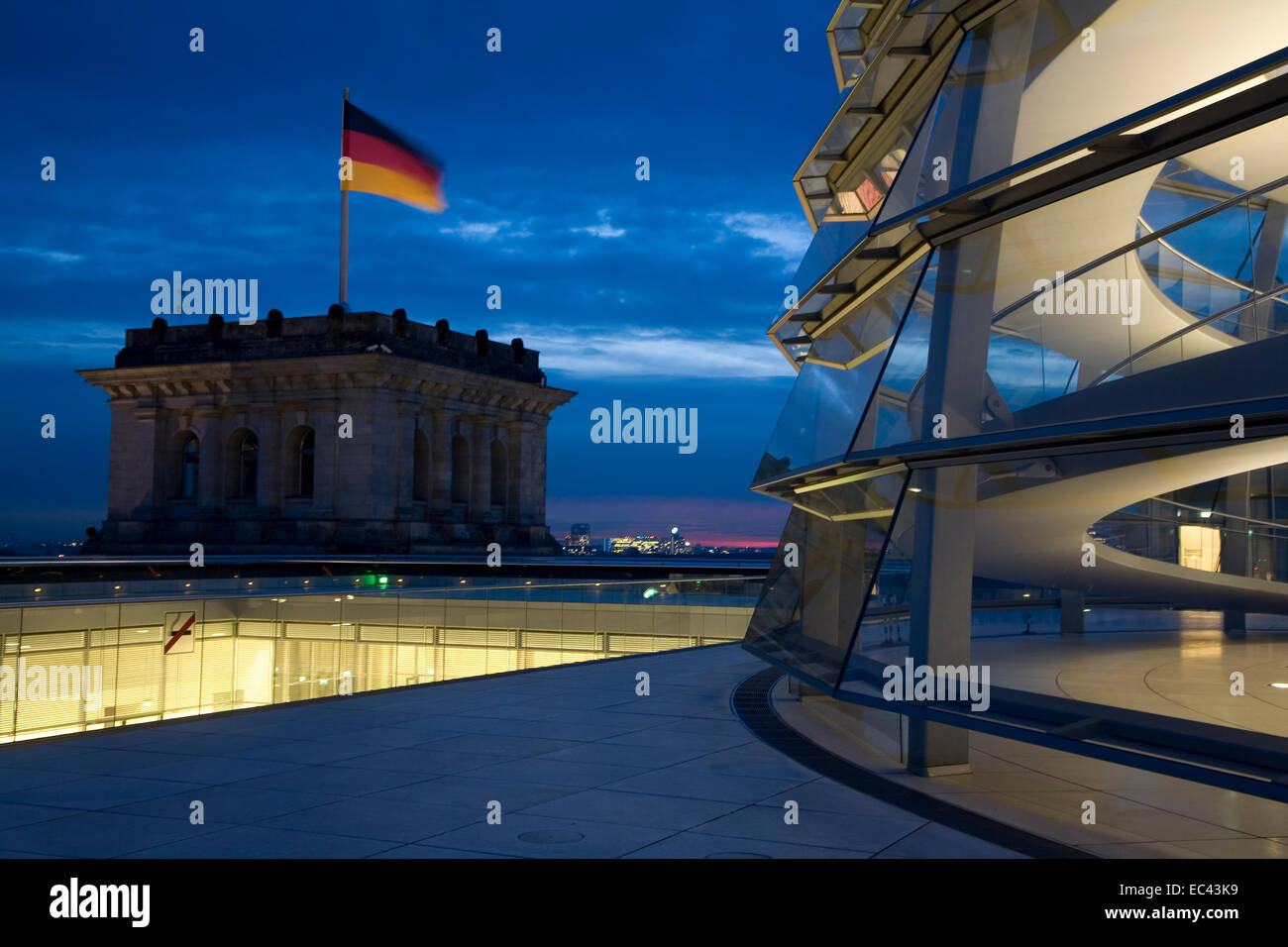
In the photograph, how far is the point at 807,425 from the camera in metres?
13.1

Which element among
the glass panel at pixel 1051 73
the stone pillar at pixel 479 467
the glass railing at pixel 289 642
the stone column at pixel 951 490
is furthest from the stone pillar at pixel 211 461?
the stone column at pixel 951 490

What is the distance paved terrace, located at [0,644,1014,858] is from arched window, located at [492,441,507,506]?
52.4 meters

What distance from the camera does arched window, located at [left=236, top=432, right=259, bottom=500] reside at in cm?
6159

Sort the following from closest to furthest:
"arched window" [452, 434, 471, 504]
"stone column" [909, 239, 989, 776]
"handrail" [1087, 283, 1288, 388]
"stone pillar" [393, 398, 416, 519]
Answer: "handrail" [1087, 283, 1288, 388] < "stone column" [909, 239, 989, 776] < "stone pillar" [393, 398, 416, 519] < "arched window" [452, 434, 471, 504]

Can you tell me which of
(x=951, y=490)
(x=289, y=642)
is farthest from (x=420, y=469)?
(x=951, y=490)

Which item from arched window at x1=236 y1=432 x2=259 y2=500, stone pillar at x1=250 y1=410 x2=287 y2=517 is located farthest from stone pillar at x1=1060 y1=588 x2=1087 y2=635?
arched window at x1=236 y1=432 x2=259 y2=500

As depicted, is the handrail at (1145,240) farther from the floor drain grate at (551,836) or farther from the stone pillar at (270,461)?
the stone pillar at (270,461)

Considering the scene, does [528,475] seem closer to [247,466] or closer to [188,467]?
[247,466]

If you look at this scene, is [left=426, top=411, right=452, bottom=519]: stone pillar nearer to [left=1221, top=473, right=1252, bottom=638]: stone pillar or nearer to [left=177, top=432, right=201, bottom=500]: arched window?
[left=177, top=432, right=201, bottom=500]: arched window

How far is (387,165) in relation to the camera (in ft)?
182

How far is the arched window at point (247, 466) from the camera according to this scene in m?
61.6

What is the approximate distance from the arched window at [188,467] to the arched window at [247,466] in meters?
2.43
